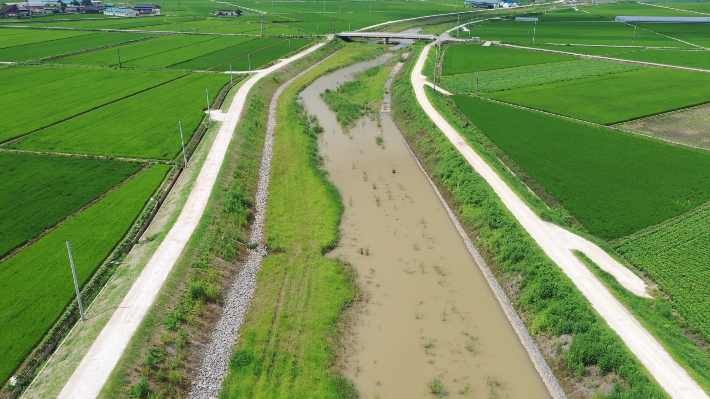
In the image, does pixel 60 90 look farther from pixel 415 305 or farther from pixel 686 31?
pixel 686 31

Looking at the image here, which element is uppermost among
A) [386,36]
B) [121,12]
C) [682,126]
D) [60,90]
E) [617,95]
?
[121,12]

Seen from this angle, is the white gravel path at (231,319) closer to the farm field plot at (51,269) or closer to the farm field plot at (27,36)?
the farm field plot at (51,269)

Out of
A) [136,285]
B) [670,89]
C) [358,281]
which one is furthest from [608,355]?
[670,89]

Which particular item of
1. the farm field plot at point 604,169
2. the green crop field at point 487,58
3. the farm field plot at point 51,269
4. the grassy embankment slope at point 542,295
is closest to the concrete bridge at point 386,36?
the green crop field at point 487,58

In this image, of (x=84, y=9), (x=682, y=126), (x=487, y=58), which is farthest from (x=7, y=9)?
(x=682, y=126)

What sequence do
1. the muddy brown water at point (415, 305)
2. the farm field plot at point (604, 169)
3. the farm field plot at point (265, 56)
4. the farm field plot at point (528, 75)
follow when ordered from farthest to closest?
1. the farm field plot at point (265, 56)
2. the farm field plot at point (528, 75)
3. the farm field plot at point (604, 169)
4. the muddy brown water at point (415, 305)

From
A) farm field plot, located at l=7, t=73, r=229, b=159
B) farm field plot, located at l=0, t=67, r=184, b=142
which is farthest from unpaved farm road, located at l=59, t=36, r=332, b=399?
farm field plot, located at l=0, t=67, r=184, b=142
